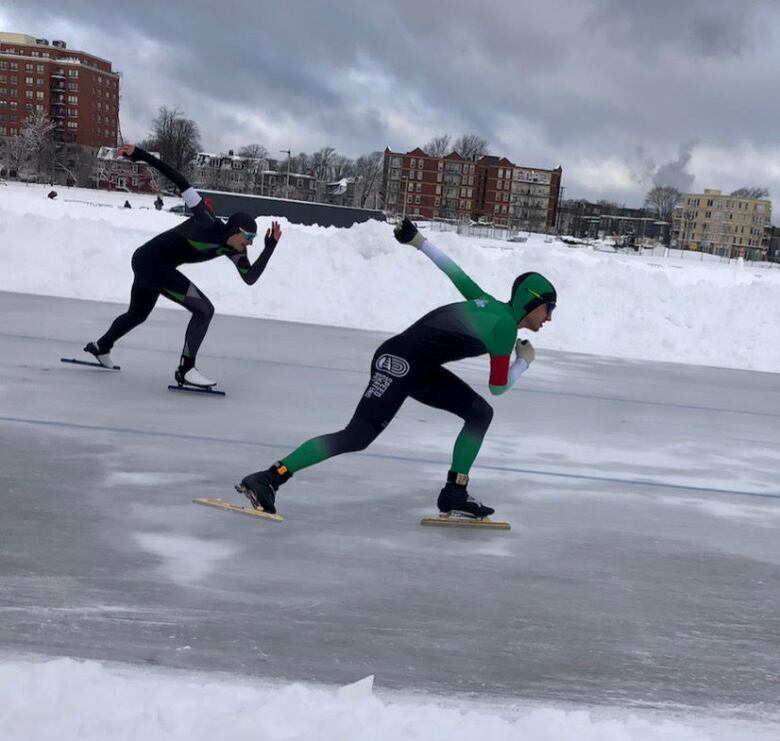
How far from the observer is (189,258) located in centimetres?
698

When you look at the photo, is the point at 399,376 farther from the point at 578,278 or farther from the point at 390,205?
the point at 390,205

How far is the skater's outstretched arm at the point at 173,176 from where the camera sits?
650 cm

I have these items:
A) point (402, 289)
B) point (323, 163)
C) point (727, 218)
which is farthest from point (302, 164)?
point (402, 289)

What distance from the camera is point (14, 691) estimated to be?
2426 millimetres

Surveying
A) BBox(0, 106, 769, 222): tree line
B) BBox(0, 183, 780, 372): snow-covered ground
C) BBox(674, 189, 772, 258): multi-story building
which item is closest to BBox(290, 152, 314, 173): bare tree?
BBox(0, 106, 769, 222): tree line

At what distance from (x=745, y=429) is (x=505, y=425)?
6.93ft

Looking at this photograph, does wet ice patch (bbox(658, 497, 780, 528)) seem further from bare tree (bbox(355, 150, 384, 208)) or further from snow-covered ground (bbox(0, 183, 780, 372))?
bare tree (bbox(355, 150, 384, 208))

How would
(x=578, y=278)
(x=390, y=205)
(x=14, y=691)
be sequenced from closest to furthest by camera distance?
(x=14, y=691) → (x=578, y=278) → (x=390, y=205)

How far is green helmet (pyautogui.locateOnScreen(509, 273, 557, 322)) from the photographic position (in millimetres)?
3982

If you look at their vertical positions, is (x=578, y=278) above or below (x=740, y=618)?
above

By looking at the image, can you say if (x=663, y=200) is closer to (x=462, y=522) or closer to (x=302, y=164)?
(x=302, y=164)

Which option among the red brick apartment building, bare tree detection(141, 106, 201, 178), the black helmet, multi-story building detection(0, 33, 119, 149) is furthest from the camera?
the red brick apartment building

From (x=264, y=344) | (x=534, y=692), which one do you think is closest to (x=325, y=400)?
(x=264, y=344)

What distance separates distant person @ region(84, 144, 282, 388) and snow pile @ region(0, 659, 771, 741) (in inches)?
170
